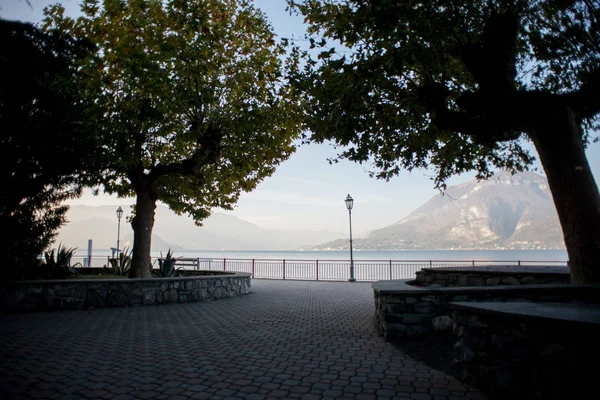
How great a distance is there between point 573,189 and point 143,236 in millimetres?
11752

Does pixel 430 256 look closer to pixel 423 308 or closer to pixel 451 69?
pixel 451 69

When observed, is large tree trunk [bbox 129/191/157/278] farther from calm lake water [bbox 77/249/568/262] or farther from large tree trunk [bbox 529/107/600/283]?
calm lake water [bbox 77/249/568/262]

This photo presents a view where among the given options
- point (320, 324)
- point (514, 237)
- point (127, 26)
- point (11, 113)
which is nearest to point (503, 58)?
point (320, 324)

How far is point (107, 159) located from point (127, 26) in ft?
14.1

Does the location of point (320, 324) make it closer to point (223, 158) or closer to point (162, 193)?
point (223, 158)

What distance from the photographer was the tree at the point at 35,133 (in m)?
3.76

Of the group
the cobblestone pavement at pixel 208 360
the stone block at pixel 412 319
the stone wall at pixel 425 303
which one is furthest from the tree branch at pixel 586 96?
the cobblestone pavement at pixel 208 360

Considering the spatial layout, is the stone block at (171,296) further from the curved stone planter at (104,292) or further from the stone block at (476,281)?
the stone block at (476,281)

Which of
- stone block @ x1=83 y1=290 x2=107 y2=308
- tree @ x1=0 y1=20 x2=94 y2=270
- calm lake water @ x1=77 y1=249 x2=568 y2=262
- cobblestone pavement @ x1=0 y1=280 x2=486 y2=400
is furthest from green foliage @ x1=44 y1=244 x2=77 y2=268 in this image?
calm lake water @ x1=77 y1=249 x2=568 y2=262

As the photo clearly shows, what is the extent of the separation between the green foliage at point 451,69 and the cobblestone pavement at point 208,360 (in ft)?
15.5

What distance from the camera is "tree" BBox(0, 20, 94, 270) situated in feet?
12.3

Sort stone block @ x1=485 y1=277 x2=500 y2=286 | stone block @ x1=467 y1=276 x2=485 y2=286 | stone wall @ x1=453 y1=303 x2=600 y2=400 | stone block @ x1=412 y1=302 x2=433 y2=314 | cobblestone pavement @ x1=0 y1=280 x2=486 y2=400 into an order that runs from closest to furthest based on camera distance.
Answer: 1. stone wall @ x1=453 y1=303 x2=600 y2=400
2. cobblestone pavement @ x1=0 y1=280 x2=486 y2=400
3. stone block @ x1=412 y1=302 x2=433 y2=314
4. stone block @ x1=485 y1=277 x2=500 y2=286
5. stone block @ x1=467 y1=276 x2=485 y2=286

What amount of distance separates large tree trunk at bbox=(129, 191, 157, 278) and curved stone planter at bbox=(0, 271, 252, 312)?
4.17 feet

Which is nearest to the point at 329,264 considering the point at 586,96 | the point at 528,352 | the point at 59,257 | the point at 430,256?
the point at 59,257
